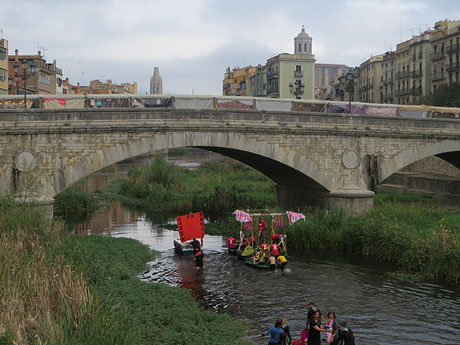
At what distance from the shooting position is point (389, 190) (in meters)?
39.4

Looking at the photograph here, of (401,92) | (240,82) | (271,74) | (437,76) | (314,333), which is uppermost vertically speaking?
(240,82)

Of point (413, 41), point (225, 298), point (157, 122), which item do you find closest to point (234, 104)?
point (157, 122)

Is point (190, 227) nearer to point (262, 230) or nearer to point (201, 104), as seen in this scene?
point (262, 230)

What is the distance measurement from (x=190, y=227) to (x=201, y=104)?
5238 mm

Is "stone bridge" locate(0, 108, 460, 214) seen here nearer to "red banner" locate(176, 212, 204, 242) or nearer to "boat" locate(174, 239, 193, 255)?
"red banner" locate(176, 212, 204, 242)

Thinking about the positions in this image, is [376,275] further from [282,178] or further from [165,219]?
[165,219]

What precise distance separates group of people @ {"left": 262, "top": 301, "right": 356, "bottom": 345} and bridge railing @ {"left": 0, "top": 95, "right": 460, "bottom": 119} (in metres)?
12.9

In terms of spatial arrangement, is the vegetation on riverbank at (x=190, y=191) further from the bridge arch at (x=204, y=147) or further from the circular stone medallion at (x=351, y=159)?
the circular stone medallion at (x=351, y=159)

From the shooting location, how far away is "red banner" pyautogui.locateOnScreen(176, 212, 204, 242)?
22.9 meters

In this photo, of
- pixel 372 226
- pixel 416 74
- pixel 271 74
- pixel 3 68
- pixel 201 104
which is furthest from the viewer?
pixel 271 74

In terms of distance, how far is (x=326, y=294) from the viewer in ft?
56.4

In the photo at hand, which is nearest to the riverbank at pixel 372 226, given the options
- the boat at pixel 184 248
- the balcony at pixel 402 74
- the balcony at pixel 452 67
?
the boat at pixel 184 248

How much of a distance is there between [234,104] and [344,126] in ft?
17.5

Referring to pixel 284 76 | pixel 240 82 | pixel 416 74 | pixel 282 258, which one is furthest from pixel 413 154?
pixel 240 82
